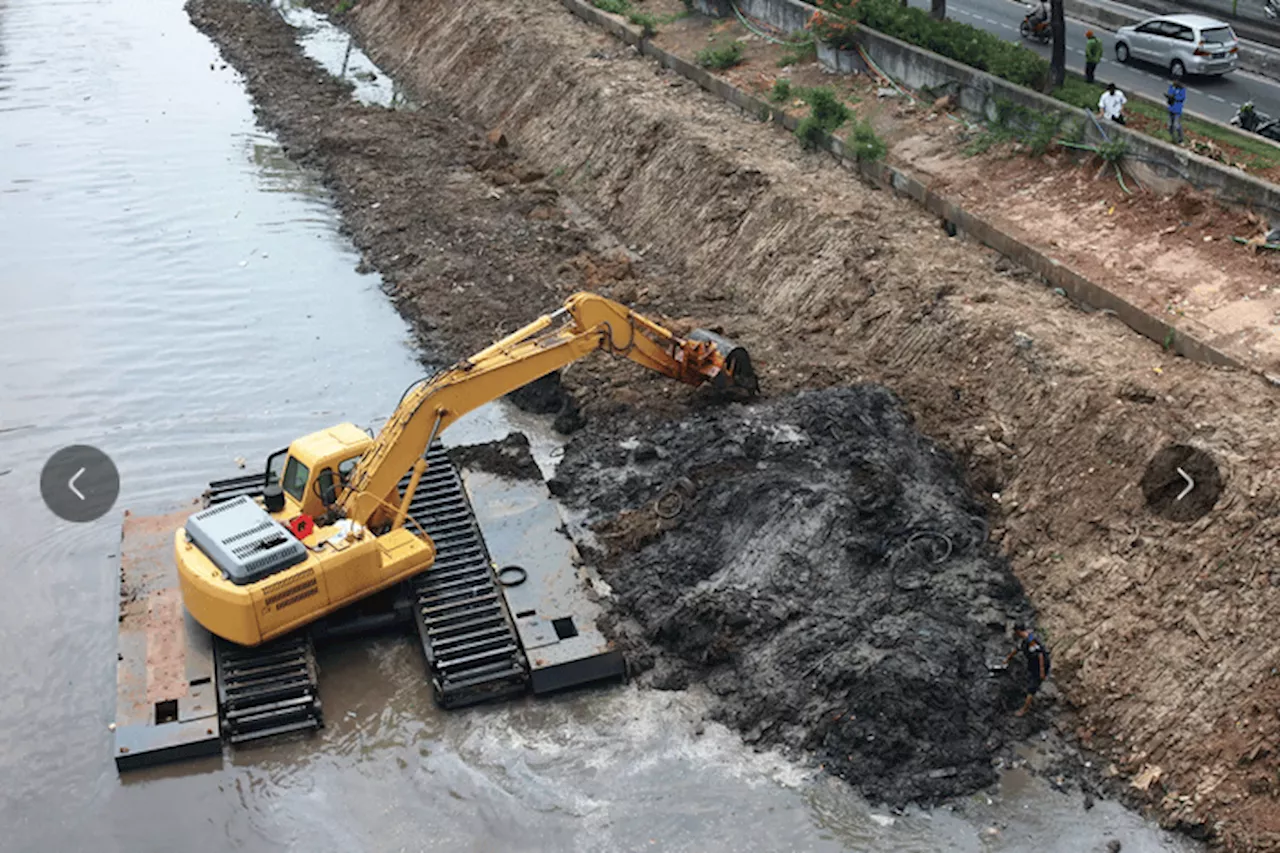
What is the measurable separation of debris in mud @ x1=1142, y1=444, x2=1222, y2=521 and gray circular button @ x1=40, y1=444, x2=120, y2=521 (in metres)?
15.1

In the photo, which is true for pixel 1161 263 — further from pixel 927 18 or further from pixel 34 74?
pixel 34 74

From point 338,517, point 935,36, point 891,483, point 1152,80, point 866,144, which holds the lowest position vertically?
point 891,483

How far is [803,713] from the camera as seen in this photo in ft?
48.5

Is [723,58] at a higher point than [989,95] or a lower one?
lower

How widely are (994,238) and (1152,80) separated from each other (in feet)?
42.1

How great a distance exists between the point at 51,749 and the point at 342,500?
14.5 feet

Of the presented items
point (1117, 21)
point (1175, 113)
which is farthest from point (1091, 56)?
point (1117, 21)

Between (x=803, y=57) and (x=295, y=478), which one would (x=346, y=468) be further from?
(x=803, y=57)

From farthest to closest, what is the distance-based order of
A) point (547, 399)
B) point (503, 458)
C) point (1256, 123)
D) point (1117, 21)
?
point (1117, 21) < point (1256, 123) < point (547, 399) < point (503, 458)

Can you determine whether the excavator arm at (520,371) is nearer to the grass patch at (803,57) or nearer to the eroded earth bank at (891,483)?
the eroded earth bank at (891,483)

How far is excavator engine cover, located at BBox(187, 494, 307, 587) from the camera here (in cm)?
1496

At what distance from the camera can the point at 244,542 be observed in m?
15.2

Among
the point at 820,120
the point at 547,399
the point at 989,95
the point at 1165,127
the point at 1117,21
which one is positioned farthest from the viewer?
the point at 1117,21

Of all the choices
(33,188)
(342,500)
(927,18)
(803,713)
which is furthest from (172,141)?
(803,713)
